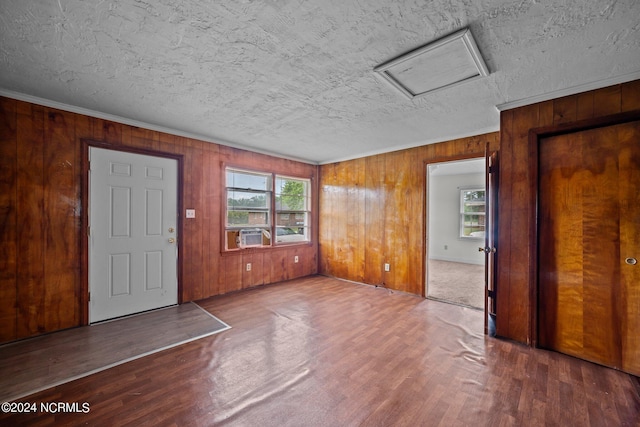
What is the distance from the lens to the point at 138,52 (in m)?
1.88

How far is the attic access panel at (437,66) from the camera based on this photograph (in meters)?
1.74

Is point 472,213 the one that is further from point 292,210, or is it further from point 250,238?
point 250,238

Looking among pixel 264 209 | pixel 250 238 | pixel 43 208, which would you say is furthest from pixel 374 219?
pixel 43 208

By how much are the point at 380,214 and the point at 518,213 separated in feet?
7.29

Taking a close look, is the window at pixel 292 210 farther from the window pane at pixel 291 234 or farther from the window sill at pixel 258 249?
the window sill at pixel 258 249

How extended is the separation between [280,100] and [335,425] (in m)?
2.79

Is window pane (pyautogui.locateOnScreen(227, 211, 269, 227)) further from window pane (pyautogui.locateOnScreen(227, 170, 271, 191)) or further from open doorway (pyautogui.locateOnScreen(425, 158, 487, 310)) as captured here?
open doorway (pyautogui.locateOnScreen(425, 158, 487, 310))

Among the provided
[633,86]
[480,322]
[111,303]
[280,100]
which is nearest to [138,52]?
[280,100]

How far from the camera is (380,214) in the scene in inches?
184

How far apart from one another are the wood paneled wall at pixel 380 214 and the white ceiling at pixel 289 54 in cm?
103

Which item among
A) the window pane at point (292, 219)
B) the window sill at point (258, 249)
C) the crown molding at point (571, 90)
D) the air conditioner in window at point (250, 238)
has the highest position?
the crown molding at point (571, 90)

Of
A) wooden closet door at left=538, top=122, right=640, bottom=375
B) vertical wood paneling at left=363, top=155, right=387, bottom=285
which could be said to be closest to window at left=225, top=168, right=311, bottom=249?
vertical wood paneling at left=363, top=155, right=387, bottom=285

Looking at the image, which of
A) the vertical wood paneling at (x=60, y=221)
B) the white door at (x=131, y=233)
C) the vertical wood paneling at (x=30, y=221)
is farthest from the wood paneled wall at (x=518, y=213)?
the vertical wood paneling at (x=30, y=221)

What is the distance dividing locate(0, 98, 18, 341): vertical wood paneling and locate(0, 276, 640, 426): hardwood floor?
1315 mm
